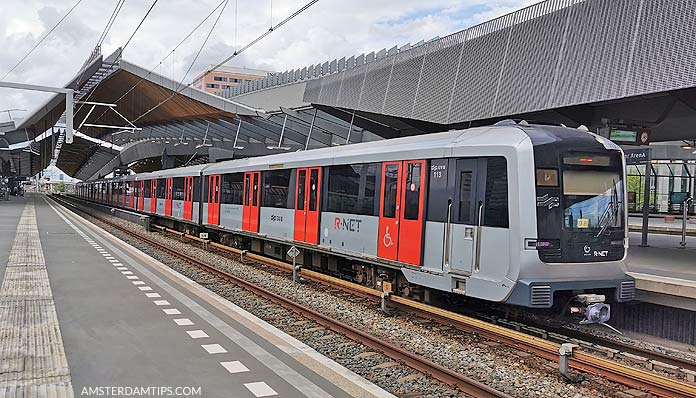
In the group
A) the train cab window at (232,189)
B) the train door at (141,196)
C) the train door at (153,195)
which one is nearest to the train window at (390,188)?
the train cab window at (232,189)

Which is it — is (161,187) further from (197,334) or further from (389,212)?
(197,334)

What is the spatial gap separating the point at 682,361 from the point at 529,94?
907cm

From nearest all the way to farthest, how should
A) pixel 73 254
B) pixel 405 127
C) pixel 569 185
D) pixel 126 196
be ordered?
1. pixel 569 185
2. pixel 73 254
3. pixel 405 127
4. pixel 126 196

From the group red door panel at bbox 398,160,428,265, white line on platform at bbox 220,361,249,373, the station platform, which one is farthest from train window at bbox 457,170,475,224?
white line on platform at bbox 220,361,249,373

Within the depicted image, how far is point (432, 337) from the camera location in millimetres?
9812

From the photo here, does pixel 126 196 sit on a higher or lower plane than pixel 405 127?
lower

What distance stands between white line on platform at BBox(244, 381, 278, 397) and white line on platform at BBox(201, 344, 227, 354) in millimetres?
1360

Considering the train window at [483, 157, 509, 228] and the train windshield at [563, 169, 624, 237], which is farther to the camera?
the train windshield at [563, 169, 624, 237]

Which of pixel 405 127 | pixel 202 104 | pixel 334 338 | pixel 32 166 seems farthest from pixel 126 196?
pixel 32 166

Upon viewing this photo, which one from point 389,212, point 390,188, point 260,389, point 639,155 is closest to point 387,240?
point 389,212

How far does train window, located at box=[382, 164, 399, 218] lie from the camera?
1180 centimetres

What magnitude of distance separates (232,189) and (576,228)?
13494 mm

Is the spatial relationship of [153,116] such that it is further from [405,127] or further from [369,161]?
[369,161]

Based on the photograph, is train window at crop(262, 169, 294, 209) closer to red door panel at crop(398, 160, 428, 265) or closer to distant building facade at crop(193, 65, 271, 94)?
red door panel at crop(398, 160, 428, 265)
